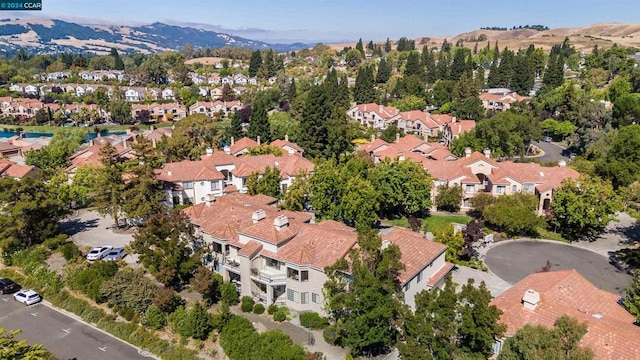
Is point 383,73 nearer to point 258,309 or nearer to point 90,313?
point 258,309

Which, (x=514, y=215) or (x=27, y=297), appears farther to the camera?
(x=514, y=215)

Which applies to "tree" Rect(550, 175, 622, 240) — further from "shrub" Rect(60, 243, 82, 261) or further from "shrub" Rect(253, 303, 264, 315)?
"shrub" Rect(60, 243, 82, 261)

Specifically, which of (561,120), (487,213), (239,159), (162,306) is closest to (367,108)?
(561,120)

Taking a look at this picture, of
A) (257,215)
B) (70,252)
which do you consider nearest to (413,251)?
(257,215)

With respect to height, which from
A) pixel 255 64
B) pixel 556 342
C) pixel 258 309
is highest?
pixel 255 64

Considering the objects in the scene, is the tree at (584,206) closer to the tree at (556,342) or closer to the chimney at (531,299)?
the chimney at (531,299)

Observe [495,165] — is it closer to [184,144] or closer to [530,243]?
[530,243]

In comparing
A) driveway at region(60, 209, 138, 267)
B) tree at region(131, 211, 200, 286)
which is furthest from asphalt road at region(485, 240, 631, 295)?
driveway at region(60, 209, 138, 267)

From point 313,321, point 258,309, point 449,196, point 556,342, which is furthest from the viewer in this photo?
point 449,196
